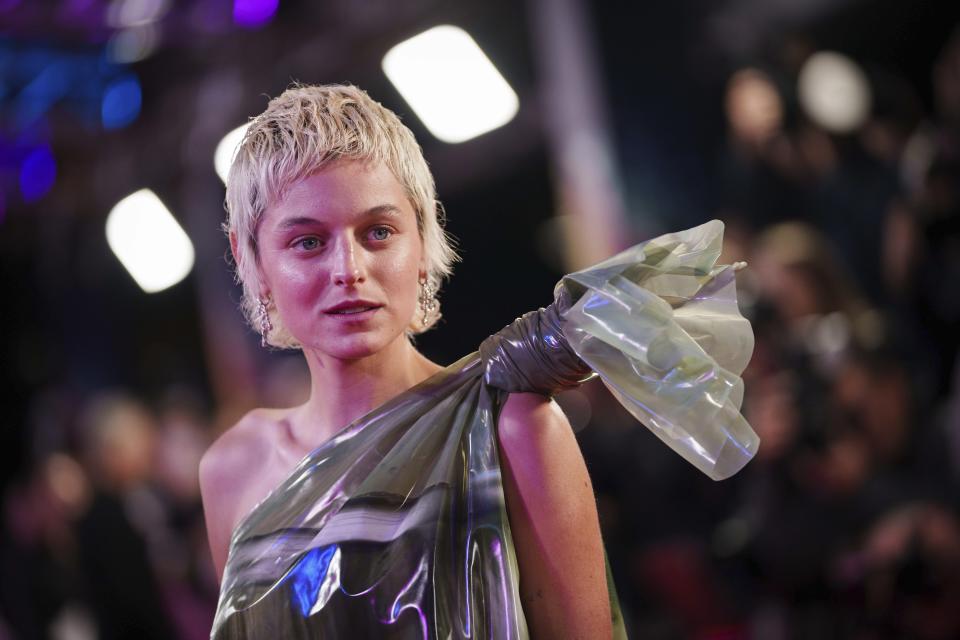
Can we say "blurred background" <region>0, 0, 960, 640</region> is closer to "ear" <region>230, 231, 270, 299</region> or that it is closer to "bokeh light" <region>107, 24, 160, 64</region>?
"bokeh light" <region>107, 24, 160, 64</region>

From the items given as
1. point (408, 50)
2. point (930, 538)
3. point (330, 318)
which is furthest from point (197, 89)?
point (330, 318)

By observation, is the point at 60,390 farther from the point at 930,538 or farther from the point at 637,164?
the point at 930,538

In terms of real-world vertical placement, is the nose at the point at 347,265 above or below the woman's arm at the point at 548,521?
above

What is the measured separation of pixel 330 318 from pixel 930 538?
2.40m

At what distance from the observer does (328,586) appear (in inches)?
47.0

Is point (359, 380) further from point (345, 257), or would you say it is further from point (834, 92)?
point (834, 92)

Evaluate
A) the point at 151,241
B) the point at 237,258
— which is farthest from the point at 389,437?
the point at 151,241

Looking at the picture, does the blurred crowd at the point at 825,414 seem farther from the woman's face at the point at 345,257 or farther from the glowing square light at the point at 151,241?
the woman's face at the point at 345,257

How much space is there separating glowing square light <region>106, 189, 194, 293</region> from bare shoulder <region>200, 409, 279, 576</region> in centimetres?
287

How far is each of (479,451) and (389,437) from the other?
→ 13 cm

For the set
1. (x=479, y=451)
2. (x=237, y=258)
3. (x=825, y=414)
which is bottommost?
(x=825, y=414)

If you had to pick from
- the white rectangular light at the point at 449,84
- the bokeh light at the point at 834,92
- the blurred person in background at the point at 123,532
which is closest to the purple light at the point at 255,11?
the blurred person in background at the point at 123,532

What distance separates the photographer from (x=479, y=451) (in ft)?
3.92

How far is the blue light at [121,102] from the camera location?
5.62m
